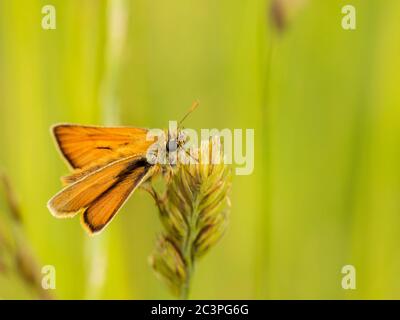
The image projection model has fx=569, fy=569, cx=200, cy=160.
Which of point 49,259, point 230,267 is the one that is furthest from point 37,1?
point 230,267

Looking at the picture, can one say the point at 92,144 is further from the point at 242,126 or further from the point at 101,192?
the point at 242,126

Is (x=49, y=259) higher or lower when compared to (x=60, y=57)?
lower

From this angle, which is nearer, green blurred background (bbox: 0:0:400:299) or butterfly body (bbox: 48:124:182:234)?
butterfly body (bbox: 48:124:182:234)

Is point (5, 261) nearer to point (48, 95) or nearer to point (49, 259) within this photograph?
point (49, 259)

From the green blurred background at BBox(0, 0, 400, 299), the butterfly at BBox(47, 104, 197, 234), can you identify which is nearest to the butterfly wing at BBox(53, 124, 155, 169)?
the butterfly at BBox(47, 104, 197, 234)

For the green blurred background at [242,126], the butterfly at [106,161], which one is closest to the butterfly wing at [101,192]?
the butterfly at [106,161]

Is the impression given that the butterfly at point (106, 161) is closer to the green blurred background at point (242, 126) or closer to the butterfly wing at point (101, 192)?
the butterfly wing at point (101, 192)

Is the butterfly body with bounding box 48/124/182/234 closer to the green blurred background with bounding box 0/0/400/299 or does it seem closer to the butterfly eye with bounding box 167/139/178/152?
the butterfly eye with bounding box 167/139/178/152
